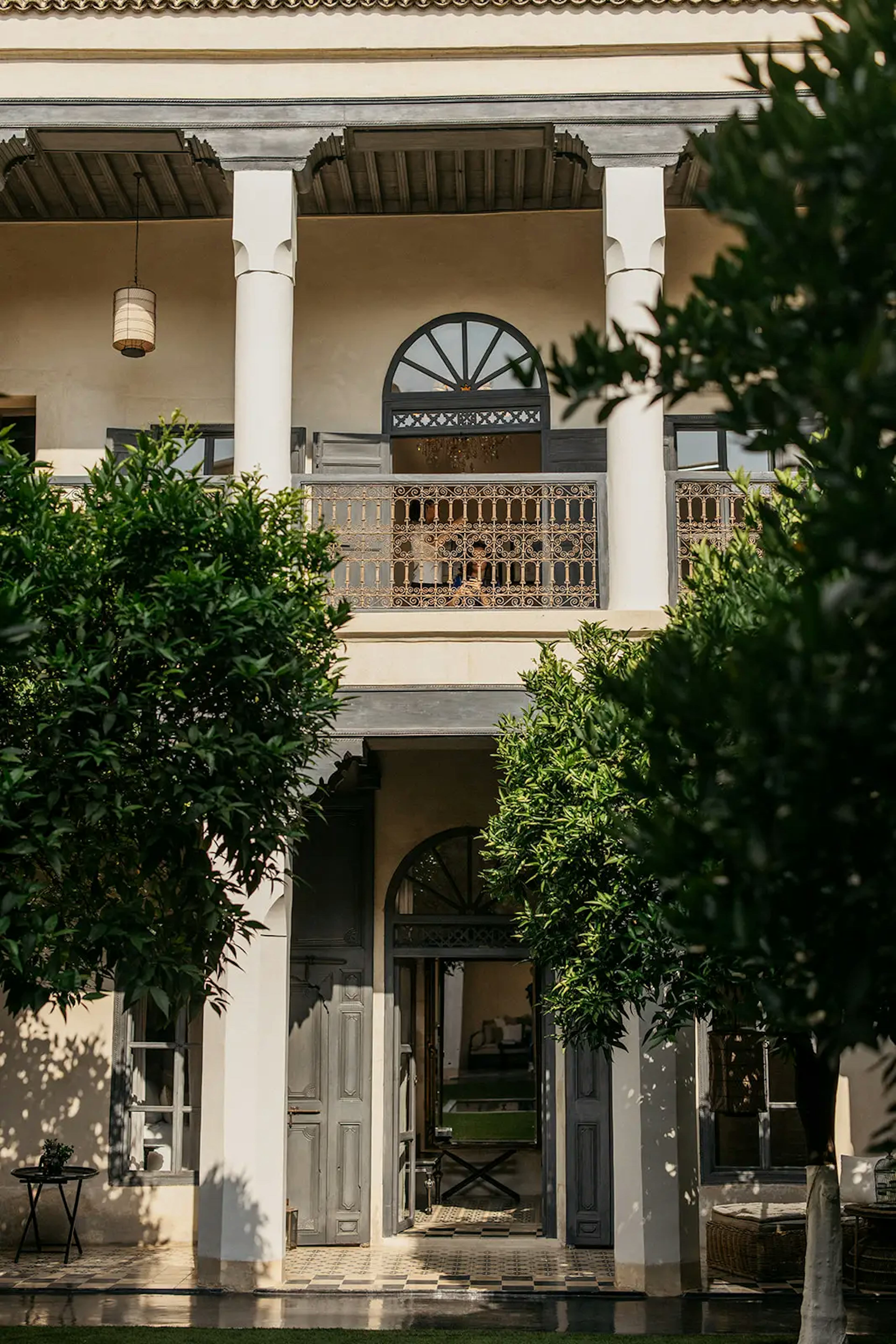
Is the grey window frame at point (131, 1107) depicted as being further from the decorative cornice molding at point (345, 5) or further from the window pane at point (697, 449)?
the decorative cornice molding at point (345, 5)

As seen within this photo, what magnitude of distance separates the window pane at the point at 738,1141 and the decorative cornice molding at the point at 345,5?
7.60m

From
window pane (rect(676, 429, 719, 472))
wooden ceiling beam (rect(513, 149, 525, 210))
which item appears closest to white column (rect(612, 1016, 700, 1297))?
window pane (rect(676, 429, 719, 472))

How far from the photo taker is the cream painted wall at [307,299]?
12000mm

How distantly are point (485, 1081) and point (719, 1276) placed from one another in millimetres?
14308

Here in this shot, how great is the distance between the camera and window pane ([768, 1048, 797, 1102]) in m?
11.7

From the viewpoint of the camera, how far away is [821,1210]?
7449mm

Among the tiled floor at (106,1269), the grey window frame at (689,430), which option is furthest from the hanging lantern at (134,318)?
the tiled floor at (106,1269)

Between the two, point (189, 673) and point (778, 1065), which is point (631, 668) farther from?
point (778, 1065)

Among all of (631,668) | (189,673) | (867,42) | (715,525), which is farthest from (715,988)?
(867,42)

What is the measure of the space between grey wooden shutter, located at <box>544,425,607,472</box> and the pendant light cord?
315cm

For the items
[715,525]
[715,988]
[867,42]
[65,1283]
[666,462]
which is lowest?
[65,1283]

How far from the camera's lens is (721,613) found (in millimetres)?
6570

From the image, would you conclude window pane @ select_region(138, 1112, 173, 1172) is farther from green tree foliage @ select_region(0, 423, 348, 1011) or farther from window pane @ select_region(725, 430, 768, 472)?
window pane @ select_region(725, 430, 768, 472)

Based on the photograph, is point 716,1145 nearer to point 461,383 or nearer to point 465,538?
point 465,538
